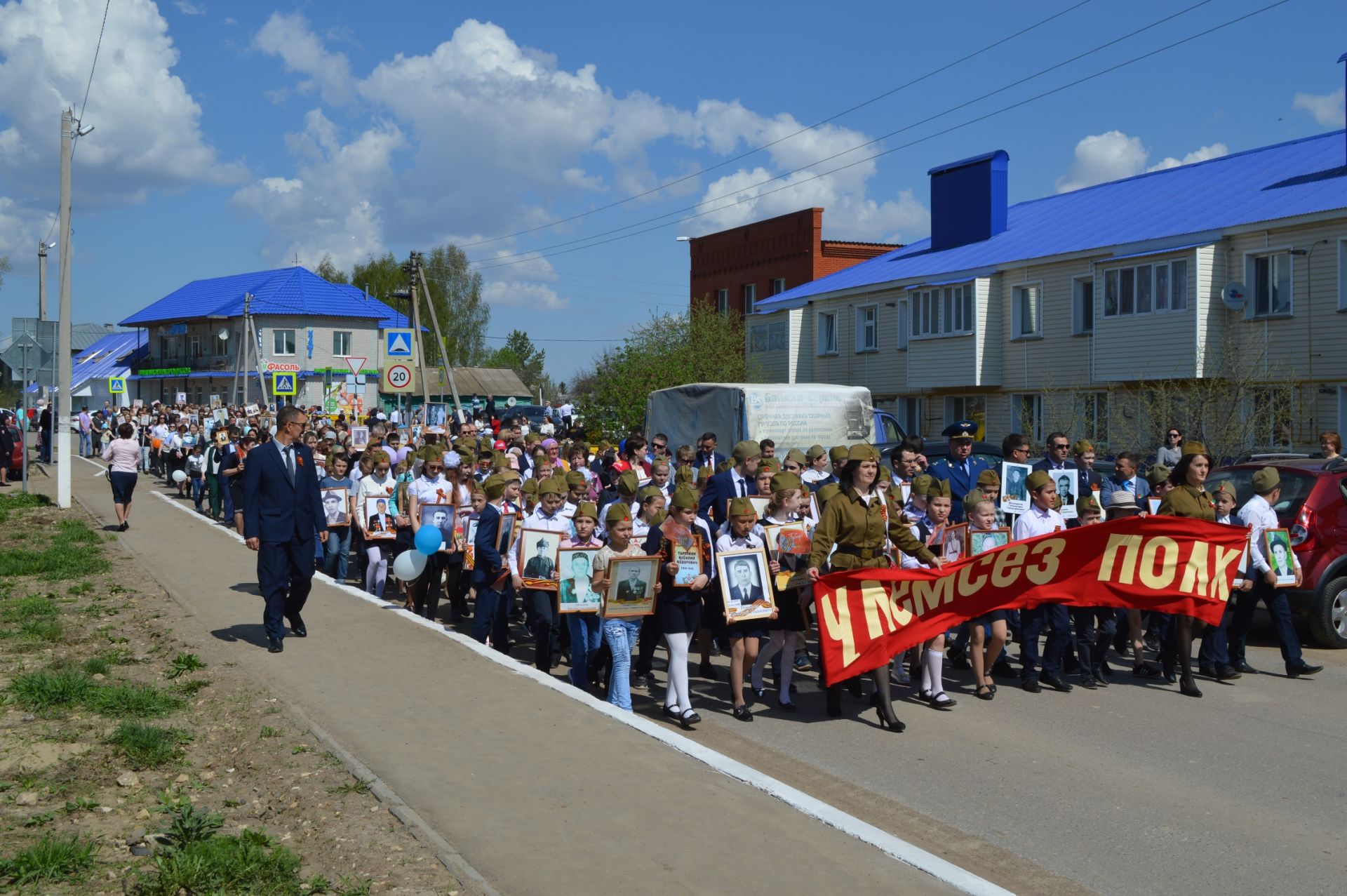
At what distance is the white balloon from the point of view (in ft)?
40.9

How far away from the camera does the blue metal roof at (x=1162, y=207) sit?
28.0 m

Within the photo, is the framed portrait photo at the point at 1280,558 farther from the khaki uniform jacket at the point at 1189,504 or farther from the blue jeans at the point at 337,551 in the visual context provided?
the blue jeans at the point at 337,551

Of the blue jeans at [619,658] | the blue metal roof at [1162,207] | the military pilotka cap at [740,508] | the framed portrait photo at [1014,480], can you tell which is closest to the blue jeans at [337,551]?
the blue jeans at [619,658]

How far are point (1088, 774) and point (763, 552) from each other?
2854 mm

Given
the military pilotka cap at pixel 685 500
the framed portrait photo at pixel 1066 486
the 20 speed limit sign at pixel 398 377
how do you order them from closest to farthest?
the military pilotka cap at pixel 685 500, the framed portrait photo at pixel 1066 486, the 20 speed limit sign at pixel 398 377

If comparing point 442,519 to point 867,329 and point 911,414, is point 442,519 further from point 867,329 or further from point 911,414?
point 867,329

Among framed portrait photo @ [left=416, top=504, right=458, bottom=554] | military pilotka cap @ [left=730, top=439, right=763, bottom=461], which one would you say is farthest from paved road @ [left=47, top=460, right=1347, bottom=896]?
military pilotka cap @ [left=730, top=439, right=763, bottom=461]

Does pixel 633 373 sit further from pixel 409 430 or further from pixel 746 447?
pixel 746 447

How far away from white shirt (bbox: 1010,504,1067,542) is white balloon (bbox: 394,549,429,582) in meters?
5.61

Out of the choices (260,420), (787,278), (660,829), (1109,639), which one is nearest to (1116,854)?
(660,829)

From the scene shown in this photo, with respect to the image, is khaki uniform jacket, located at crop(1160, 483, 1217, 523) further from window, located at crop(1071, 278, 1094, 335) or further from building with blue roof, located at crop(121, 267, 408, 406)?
building with blue roof, located at crop(121, 267, 408, 406)

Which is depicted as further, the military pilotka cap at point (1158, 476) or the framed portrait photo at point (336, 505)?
the framed portrait photo at point (336, 505)

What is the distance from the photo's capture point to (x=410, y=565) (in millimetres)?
12508

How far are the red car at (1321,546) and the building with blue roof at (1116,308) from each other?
40.7 ft
